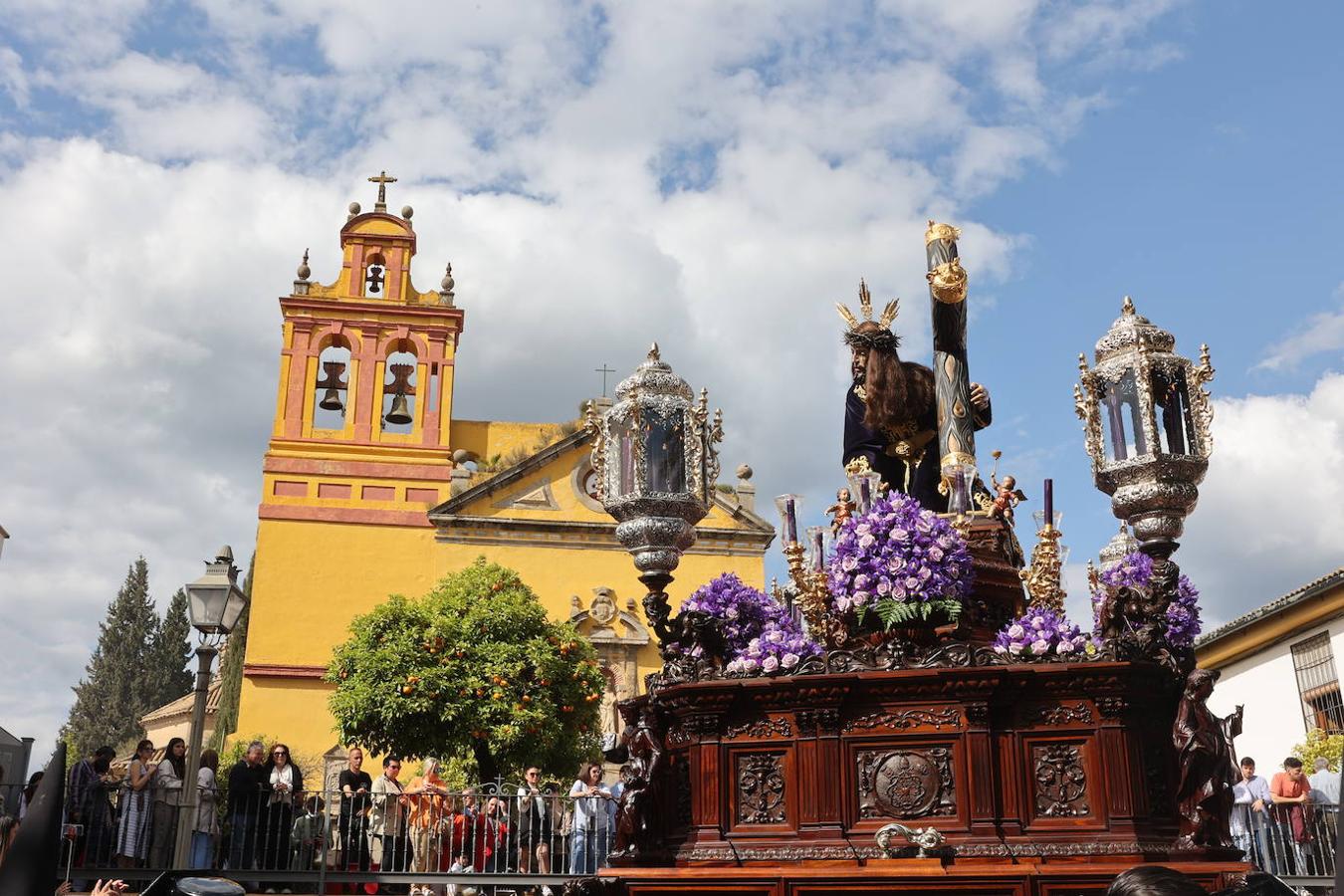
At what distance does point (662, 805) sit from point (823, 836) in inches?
35.8

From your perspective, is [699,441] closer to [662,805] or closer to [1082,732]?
[662,805]

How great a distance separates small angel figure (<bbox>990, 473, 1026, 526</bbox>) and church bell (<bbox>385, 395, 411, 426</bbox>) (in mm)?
23733

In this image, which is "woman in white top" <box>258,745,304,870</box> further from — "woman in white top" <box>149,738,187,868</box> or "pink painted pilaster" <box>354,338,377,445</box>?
"pink painted pilaster" <box>354,338,377,445</box>

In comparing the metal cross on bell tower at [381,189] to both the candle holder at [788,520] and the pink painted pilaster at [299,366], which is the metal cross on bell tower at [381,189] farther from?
the candle holder at [788,520]

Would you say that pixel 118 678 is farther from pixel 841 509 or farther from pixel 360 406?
pixel 841 509

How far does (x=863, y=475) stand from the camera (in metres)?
7.26

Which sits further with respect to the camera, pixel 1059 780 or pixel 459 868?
pixel 459 868

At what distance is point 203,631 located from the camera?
357 inches

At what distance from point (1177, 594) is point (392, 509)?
2431 centimetres

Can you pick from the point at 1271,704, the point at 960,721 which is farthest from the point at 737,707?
the point at 1271,704

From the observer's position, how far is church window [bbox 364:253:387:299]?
30.9 meters

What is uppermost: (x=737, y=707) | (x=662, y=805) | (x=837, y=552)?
(x=837, y=552)

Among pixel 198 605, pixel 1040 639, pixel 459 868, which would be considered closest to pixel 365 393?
pixel 459 868

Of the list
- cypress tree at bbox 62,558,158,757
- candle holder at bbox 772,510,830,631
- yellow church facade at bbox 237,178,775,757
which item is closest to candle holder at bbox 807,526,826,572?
candle holder at bbox 772,510,830,631
